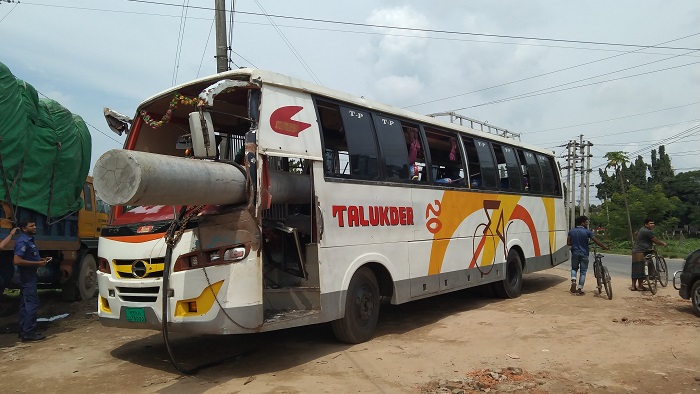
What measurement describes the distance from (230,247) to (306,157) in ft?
4.60

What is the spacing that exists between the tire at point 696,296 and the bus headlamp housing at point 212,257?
751 centimetres

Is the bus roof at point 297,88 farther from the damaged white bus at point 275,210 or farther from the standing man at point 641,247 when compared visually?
the standing man at point 641,247

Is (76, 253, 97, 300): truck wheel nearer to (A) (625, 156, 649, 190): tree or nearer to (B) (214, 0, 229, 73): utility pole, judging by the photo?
(B) (214, 0, 229, 73): utility pole

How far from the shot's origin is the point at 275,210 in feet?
22.3

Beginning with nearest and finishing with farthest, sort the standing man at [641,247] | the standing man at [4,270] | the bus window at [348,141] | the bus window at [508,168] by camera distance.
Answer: the bus window at [348,141], the standing man at [4,270], the bus window at [508,168], the standing man at [641,247]

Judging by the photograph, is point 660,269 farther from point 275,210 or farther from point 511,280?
point 275,210

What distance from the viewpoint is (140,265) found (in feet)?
18.6

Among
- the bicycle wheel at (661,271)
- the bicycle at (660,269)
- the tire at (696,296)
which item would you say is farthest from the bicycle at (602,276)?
the tire at (696,296)

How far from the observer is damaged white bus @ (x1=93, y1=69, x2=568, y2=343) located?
522 cm

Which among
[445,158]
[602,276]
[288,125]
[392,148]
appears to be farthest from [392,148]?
[602,276]

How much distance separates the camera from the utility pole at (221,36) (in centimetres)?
1119

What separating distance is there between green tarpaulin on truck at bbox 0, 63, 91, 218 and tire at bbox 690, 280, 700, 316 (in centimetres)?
1113

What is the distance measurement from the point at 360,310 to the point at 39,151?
6362mm

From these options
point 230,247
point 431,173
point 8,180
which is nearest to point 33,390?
point 230,247
